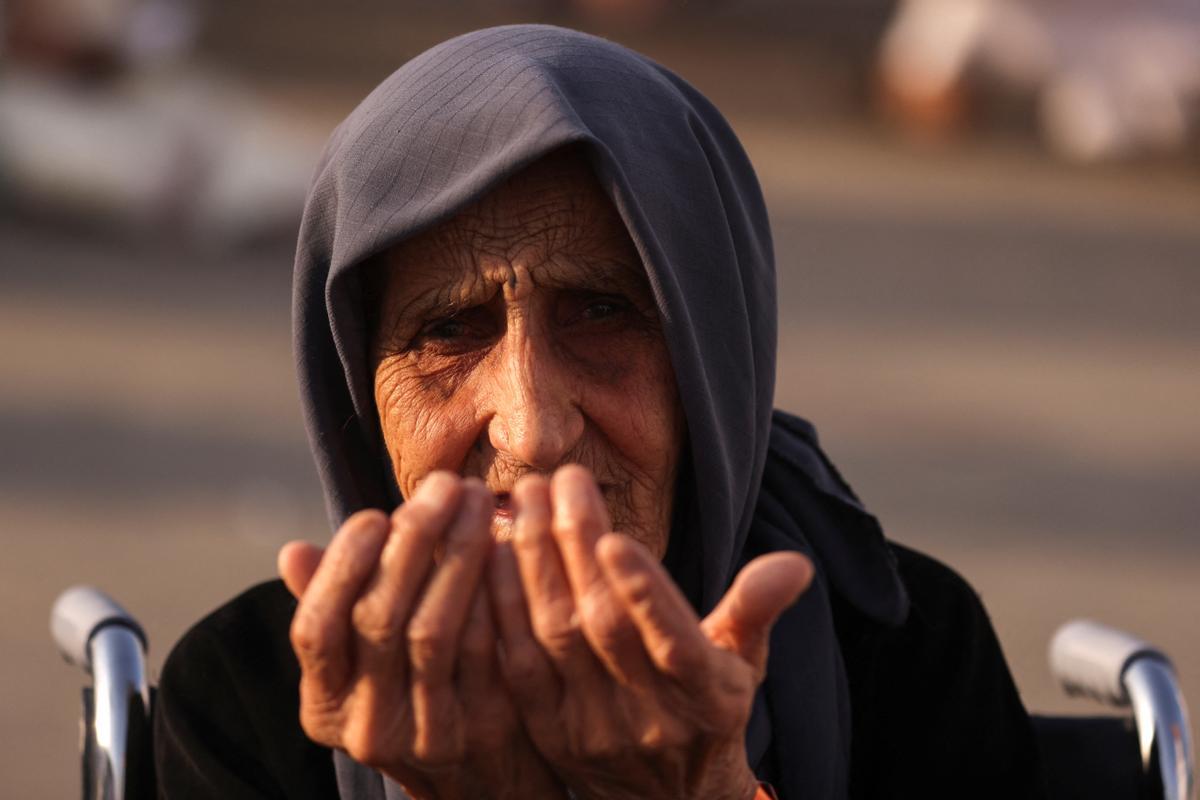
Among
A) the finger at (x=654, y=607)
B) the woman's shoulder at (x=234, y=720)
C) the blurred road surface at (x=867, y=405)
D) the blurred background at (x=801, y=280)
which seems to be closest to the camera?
the finger at (x=654, y=607)

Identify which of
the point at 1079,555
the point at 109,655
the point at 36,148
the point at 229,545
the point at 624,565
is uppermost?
the point at 36,148

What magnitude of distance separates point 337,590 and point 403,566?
63mm

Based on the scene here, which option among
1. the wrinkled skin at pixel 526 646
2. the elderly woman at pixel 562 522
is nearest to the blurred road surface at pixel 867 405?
the elderly woman at pixel 562 522

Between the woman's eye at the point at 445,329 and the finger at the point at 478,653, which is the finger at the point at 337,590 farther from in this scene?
the woman's eye at the point at 445,329

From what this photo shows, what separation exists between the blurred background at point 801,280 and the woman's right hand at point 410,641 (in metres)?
3.07

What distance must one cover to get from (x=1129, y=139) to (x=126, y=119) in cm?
544

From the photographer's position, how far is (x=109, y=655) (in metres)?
2.28

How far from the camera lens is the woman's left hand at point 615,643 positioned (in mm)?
1481

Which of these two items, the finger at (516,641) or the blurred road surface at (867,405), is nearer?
the finger at (516,641)

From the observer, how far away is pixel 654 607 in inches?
58.2

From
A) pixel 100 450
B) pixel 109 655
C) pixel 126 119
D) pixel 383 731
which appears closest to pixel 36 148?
pixel 126 119

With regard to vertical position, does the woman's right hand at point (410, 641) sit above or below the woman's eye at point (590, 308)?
below

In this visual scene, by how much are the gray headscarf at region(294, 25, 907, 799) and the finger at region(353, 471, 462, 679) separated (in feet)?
1.77

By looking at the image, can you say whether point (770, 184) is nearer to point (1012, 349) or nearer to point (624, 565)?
point (1012, 349)
